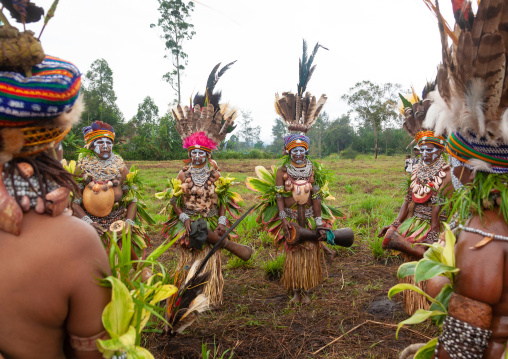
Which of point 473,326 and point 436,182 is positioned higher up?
point 436,182

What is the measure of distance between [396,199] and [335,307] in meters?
6.17

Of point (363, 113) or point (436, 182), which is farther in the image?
point (363, 113)

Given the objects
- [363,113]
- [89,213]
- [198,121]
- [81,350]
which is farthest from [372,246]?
[363,113]

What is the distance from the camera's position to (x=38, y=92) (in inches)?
39.8

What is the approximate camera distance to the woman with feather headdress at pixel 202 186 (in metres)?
4.11

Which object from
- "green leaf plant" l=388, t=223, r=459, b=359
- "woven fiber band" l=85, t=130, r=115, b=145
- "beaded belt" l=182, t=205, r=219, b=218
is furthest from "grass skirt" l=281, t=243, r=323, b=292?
"green leaf plant" l=388, t=223, r=459, b=359

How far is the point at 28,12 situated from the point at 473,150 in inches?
69.3

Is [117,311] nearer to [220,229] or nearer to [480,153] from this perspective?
[480,153]

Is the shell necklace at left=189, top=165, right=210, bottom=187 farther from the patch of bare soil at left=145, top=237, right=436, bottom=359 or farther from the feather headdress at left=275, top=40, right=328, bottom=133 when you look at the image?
the patch of bare soil at left=145, top=237, right=436, bottom=359

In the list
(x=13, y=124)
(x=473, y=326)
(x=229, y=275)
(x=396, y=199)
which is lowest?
(x=229, y=275)

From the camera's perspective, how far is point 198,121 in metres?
4.27

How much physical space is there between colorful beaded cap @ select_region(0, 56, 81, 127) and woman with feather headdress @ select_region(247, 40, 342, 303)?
10.6 ft

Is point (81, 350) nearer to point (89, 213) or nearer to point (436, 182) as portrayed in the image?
point (89, 213)

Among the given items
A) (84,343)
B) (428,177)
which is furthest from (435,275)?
(428,177)
